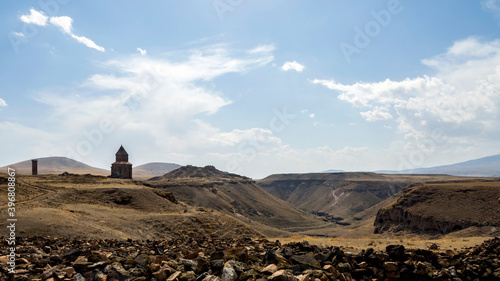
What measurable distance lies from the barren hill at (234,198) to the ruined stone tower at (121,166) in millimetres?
6921

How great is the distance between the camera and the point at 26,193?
32.5m

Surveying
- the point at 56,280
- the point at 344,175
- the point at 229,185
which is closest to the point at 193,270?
the point at 56,280

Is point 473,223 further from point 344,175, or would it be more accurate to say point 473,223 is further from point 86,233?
point 344,175

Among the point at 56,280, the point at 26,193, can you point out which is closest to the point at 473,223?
the point at 56,280

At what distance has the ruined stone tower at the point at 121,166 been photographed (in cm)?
6950

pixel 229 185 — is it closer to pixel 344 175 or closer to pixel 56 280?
pixel 344 175

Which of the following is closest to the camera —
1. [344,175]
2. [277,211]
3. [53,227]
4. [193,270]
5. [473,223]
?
[193,270]

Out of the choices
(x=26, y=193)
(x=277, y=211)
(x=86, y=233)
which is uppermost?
(x=26, y=193)

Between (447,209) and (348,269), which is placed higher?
(348,269)

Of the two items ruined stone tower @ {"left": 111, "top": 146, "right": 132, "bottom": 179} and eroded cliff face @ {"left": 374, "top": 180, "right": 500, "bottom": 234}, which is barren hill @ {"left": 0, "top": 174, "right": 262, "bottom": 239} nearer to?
ruined stone tower @ {"left": 111, "top": 146, "right": 132, "bottom": 179}

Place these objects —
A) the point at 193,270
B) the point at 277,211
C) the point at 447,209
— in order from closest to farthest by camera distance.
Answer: the point at 193,270, the point at 447,209, the point at 277,211

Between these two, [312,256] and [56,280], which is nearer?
[56,280]

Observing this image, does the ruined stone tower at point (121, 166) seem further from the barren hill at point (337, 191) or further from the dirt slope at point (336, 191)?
the dirt slope at point (336, 191)

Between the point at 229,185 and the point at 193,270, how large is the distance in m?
103
